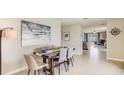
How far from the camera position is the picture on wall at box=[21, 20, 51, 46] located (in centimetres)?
391

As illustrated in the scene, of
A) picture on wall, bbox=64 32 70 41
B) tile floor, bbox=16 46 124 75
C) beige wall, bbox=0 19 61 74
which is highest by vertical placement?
picture on wall, bbox=64 32 70 41

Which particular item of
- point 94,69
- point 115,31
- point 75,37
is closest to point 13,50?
point 94,69

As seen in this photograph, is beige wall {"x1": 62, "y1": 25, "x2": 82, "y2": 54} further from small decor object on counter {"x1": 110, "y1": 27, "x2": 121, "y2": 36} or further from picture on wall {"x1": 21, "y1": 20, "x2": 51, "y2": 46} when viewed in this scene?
picture on wall {"x1": 21, "y1": 20, "x2": 51, "y2": 46}

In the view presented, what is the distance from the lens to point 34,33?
428cm

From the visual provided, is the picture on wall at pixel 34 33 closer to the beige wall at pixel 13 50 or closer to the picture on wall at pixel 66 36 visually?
the beige wall at pixel 13 50

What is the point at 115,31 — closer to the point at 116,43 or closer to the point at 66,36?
the point at 116,43

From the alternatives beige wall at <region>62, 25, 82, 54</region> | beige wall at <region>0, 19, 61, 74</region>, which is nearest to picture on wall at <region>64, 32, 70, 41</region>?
beige wall at <region>62, 25, 82, 54</region>

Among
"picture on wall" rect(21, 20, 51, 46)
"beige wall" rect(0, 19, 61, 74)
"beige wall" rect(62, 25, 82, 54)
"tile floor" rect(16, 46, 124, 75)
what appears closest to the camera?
"beige wall" rect(0, 19, 61, 74)

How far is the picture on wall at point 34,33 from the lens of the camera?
3.91 m

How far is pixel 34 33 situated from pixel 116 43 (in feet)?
11.9

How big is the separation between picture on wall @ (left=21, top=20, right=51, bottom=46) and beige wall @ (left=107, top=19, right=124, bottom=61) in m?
2.83

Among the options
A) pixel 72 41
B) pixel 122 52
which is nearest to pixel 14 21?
pixel 122 52
